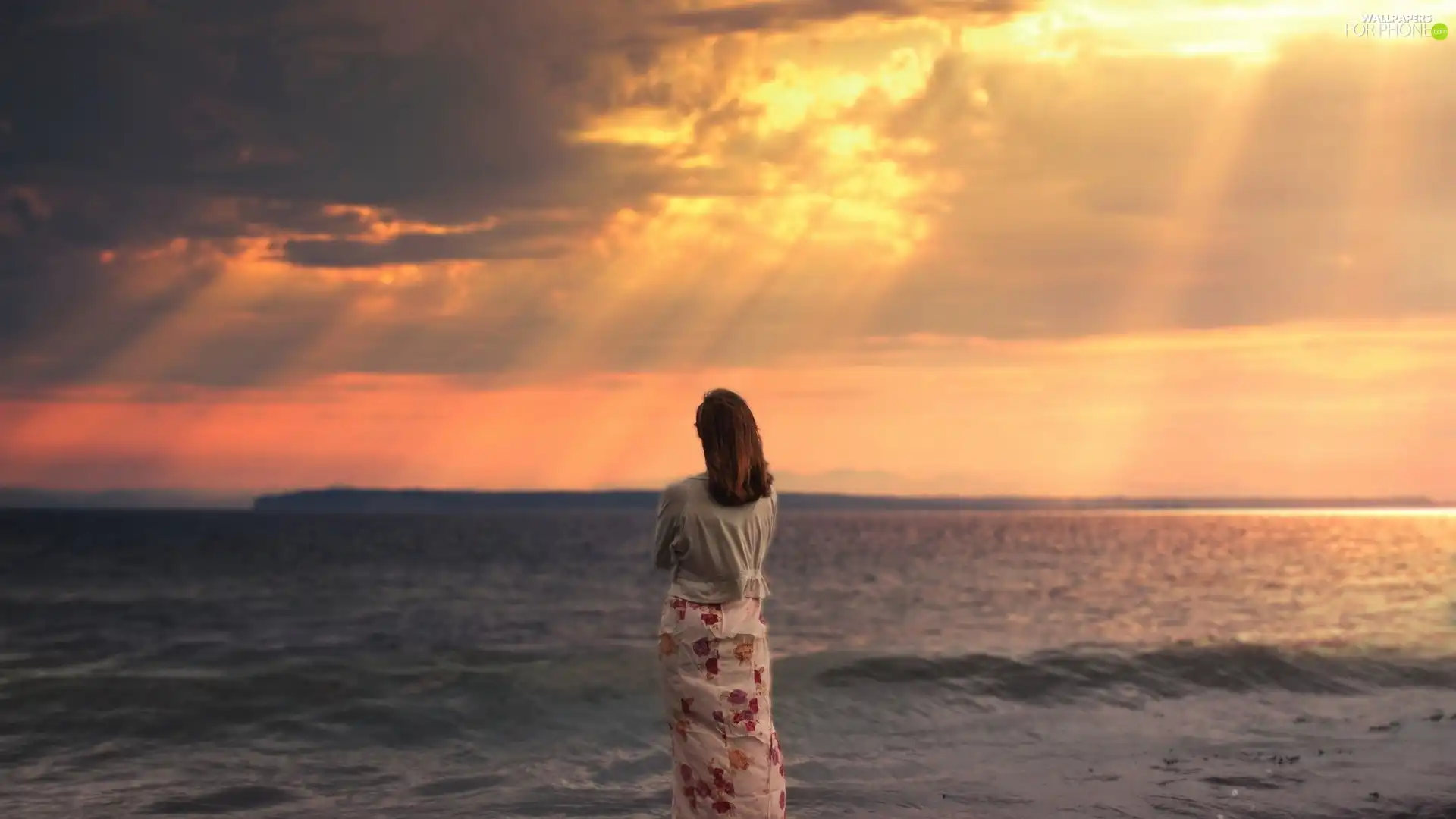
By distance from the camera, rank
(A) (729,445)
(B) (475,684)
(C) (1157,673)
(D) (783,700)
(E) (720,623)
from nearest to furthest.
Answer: (A) (729,445) < (E) (720,623) < (D) (783,700) < (B) (475,684) < (C) (1157,673)

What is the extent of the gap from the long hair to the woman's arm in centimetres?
15

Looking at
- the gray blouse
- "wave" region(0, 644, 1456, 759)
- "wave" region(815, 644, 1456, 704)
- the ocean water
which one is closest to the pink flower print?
the gray blouse

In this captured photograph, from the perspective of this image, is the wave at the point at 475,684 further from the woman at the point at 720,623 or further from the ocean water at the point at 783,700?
the woman at the point at 720,623

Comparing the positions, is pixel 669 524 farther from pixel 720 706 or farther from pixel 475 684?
pixel 475 684

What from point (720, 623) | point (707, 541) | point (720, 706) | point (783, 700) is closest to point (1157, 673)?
point (783, 700)

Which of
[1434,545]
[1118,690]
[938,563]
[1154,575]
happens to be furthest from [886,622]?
[1434,545]

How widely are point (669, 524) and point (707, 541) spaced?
161mm

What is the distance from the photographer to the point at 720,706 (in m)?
5.40

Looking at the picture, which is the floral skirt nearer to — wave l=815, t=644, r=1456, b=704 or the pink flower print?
the pink flower print

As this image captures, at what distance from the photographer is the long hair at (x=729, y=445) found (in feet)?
17.1

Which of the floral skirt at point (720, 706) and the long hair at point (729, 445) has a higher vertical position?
the long hair at point (729, 445)

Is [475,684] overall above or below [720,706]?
below

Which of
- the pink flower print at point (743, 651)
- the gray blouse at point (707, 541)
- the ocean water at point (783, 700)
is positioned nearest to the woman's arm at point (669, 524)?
the gray blouse at point (707, 541)

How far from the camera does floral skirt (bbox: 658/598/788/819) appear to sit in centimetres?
535
